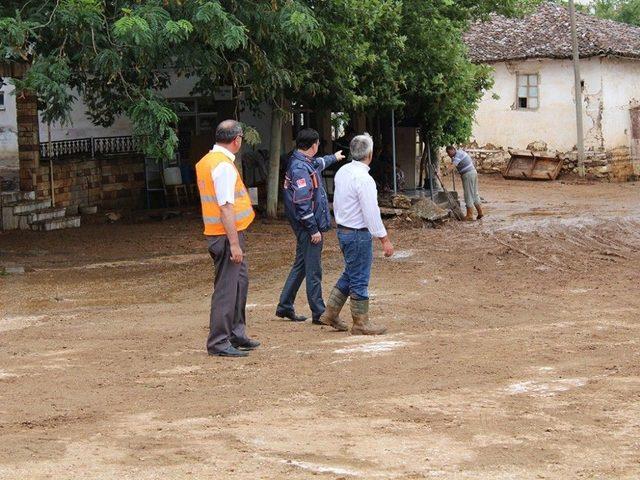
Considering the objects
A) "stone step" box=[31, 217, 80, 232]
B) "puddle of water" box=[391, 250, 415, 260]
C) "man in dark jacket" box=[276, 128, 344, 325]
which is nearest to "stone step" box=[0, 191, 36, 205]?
"stone step" box=[31, 217, 80, 232]

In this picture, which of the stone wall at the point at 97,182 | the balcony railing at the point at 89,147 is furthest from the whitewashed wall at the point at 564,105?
the balcony railing at the point at 89,147

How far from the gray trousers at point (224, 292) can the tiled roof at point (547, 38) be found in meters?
26.3

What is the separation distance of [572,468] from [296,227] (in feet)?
15.2

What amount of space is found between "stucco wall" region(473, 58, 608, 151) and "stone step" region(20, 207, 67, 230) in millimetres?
16091

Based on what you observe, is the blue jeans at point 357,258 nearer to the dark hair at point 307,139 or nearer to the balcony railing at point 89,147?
the dark hair at point 307,139

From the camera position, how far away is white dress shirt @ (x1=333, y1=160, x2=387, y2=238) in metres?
9.38

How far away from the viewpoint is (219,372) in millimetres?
8188

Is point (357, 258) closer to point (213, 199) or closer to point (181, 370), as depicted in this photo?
point (213, 199)

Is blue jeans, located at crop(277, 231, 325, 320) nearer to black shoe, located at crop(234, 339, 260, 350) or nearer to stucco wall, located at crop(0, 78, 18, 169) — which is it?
black shoe, located at crop(234, 339, 260, 350)

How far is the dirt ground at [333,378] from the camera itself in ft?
19.6

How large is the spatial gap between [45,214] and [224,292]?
1190 cm

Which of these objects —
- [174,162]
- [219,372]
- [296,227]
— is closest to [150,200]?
[174,162]

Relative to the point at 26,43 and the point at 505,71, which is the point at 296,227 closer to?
the point at 26,43

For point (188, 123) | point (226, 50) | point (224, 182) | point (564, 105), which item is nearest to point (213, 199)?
point (224, 182)
